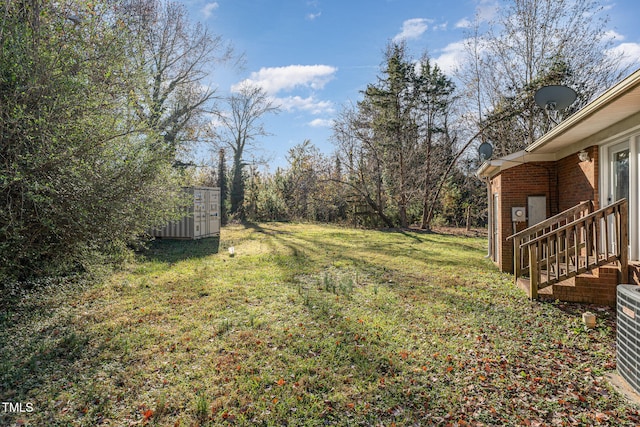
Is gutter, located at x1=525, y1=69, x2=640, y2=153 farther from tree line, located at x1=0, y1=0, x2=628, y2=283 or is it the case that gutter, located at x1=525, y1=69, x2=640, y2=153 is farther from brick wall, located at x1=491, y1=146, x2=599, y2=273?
tree line, located at x1=0, y1=0, x2=628, y2=283

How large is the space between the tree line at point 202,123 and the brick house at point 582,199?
20.9 ft

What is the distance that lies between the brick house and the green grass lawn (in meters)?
0.48

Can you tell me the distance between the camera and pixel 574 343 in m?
3.63

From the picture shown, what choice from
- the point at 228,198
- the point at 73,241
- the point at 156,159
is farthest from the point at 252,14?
the point at 228,198

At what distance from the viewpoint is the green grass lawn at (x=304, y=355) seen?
2.56 metres

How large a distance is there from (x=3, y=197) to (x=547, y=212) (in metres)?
9.21

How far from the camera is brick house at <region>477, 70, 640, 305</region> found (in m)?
4.32

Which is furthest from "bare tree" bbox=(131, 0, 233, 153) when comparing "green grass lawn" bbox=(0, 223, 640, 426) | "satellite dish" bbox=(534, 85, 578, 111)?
"satellite dish" bbox=(534, 85, 578, 111)

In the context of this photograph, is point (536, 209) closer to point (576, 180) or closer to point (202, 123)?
point (576, 180)

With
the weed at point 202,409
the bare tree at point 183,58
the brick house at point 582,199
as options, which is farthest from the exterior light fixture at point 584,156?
the bare tree at point 183,58

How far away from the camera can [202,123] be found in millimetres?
14914

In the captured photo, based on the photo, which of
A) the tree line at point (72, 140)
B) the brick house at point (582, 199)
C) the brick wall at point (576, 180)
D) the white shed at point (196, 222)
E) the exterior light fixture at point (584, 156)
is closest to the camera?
the tree line at point (72, 140)

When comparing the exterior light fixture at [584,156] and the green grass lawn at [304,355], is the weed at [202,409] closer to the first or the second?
the green grass lawn at [304,355]

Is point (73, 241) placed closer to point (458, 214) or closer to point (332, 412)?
point (332, 412)
